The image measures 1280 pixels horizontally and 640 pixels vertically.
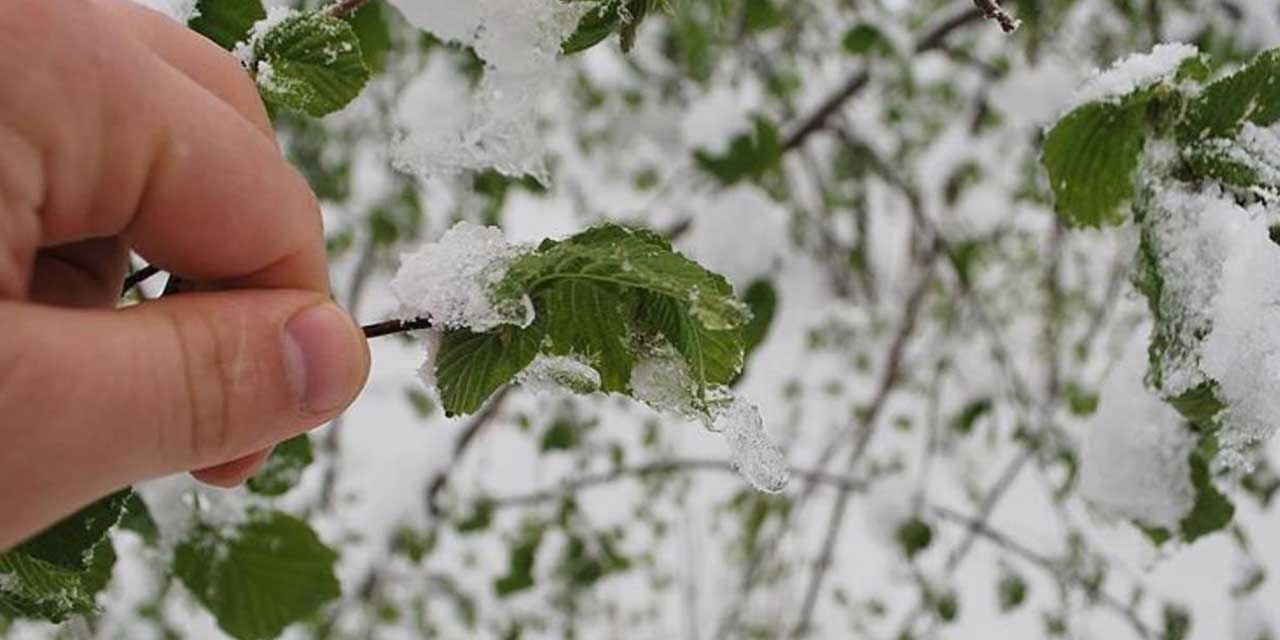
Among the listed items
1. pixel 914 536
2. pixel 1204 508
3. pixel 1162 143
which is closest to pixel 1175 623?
pixel 914 536

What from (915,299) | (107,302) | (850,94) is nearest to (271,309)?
(107,302)

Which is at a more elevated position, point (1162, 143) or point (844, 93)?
point (844, 93)

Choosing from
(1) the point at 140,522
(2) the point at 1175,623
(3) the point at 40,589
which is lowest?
(3) the point at 40,589

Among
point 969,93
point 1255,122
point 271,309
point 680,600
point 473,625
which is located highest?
point 969,93

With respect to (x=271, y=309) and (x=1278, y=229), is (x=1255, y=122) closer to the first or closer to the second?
(x=1278, y=229)

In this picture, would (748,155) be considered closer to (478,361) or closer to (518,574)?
(518,574)

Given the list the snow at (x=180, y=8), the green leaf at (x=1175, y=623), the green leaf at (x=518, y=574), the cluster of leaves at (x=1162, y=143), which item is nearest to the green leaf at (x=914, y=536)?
the green leaf at (x=1175, y=623)

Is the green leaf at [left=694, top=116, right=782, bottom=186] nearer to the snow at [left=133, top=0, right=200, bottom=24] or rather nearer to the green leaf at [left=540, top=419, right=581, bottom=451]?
the green leaf at [left=540, top=419, right=581, bottom=451]
